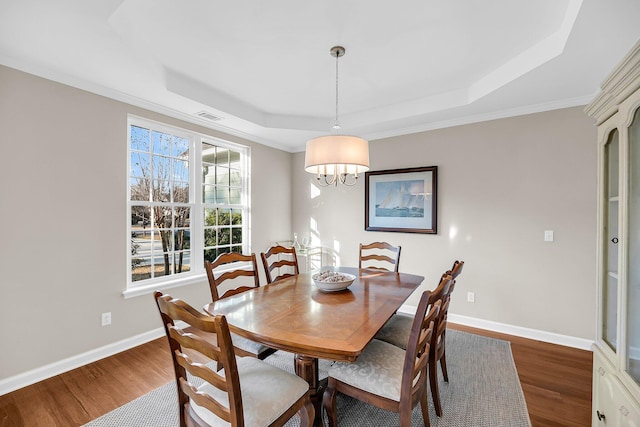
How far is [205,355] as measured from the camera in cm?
117

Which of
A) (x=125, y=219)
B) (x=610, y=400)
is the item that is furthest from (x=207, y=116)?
(x=610, y=400)

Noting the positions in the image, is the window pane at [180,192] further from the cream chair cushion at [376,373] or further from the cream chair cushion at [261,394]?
the cream chair cushion at [376,373]

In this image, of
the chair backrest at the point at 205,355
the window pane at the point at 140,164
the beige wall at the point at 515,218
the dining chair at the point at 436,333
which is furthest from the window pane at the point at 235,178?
the chair backrest at the point at 205,355

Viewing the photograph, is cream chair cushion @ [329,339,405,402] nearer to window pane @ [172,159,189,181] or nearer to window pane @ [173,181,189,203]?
window pane @ [173,181,189,203]

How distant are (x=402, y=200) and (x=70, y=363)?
3.78 metres

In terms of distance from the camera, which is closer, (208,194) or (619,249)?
(619,249)

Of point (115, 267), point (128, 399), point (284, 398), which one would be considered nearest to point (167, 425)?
point (128, 399)

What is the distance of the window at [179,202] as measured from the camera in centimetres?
303

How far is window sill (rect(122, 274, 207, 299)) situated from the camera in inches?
113

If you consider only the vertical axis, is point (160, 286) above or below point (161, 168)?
below

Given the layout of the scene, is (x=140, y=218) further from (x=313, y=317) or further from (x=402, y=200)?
(x=402, y=200)

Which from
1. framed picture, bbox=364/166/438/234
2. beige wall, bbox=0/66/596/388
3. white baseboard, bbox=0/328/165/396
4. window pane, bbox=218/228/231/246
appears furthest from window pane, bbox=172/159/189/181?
framed picture, bbox=364/166/438/234

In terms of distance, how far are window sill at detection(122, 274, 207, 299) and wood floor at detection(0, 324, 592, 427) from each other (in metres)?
0.54

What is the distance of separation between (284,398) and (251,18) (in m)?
2.26
